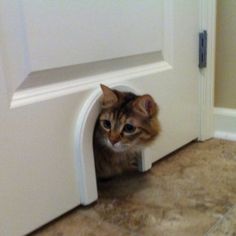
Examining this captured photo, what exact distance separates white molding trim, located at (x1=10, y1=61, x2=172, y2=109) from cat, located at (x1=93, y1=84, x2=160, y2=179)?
52 millimetres

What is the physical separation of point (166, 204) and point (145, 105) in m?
0.30

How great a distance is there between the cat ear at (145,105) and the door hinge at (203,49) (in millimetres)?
468

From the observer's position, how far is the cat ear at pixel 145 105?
3.18 feet

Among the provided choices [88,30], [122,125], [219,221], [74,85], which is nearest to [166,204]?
[219,221]

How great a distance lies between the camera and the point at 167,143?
4.25 ft

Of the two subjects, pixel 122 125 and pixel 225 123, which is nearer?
pixel 122 125

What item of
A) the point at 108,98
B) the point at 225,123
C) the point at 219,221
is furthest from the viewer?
the point at 225,123

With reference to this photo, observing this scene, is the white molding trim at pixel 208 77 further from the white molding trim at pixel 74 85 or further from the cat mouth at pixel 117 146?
the cat mouth at pixel 117 146

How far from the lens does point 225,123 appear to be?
1474 mm

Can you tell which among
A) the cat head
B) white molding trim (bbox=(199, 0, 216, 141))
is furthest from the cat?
white molding trim (bbox=(199, 0, 216, 141))

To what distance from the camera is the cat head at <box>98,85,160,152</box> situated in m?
0.97

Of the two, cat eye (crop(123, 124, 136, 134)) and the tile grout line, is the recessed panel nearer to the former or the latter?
cat eye (crop(123, 124, 136, 134))

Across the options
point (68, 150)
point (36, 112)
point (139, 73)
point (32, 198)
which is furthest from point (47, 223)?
point (139, 73)

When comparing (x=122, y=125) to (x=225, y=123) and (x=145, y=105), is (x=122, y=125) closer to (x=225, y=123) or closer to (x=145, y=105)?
(x=145, y=105)
